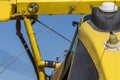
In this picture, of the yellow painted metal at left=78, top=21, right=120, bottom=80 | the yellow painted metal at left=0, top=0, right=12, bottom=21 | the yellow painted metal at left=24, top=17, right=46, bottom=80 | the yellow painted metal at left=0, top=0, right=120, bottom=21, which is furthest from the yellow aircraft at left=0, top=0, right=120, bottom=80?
the yellow painted metal at left=24, top=17, right=46, bottom=80

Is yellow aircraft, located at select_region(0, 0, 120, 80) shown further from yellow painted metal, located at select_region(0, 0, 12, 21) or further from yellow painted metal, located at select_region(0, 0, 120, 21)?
yellow painted metal, located at select_region(0, 0, 120, 21)

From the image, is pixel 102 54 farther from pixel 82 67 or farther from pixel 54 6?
pixel 54 6

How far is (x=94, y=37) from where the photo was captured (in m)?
3.34

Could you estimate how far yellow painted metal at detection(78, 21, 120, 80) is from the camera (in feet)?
9.29

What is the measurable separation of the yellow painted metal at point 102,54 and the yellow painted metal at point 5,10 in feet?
10.8

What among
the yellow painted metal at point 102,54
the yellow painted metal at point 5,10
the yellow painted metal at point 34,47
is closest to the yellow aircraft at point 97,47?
the yellow painted metal at point 102,54

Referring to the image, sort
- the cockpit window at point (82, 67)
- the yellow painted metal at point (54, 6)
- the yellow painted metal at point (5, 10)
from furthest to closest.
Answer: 1. the yellow painted metal at point (54, 6)
2. the yellow painted metal at point (5, 10)
3. the cockpit window at point (82, 67)

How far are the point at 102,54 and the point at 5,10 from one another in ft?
13.4

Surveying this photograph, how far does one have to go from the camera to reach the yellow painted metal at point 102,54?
2.83 meters

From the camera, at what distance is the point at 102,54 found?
3.04 meters

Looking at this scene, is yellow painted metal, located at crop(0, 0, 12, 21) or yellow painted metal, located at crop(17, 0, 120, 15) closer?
yellow painted metal, located at crop(0, 0, 12, 21)

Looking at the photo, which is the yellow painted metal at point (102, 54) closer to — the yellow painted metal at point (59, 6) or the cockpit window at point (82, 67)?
the cockpit window at point (82, 67)

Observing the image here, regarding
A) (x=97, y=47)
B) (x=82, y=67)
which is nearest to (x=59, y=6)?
(x=82, y=67)

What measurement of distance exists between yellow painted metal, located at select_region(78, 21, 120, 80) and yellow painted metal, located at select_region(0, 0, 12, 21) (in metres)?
3.29
